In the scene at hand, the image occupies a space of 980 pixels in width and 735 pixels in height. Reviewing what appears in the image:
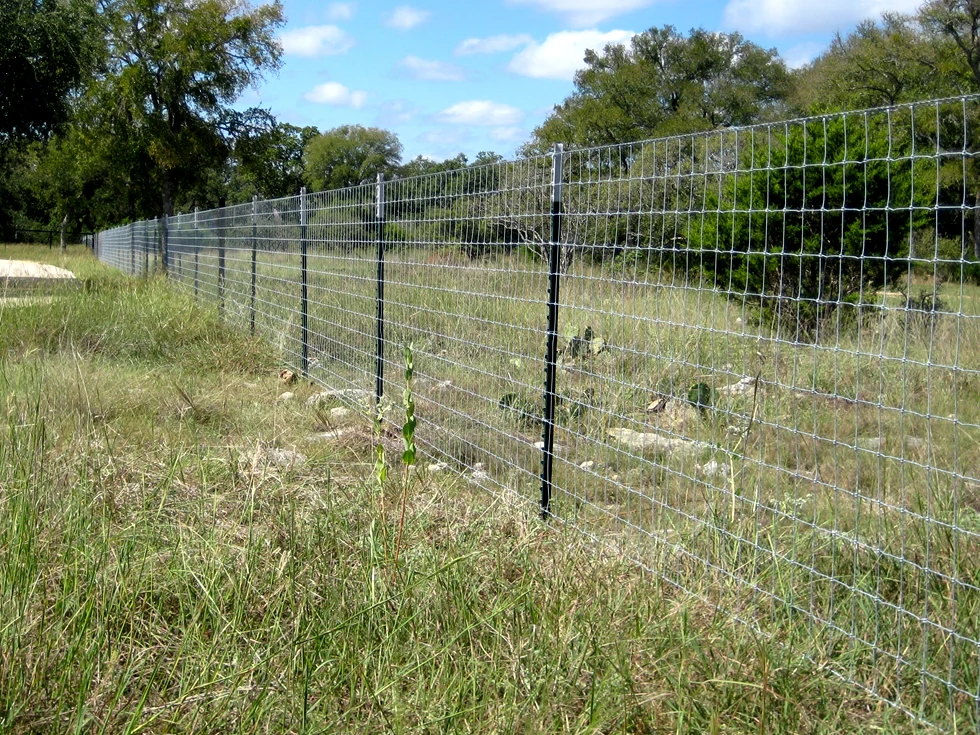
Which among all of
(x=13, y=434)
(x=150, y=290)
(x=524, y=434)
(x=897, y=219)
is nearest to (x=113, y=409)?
(x=13, y=434)

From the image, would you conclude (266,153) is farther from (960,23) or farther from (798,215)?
(798,215)

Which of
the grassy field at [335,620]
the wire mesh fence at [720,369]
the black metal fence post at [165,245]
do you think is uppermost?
the black metal fence post at [165,245]

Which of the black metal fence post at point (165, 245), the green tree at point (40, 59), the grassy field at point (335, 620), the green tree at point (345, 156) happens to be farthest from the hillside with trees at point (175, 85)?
the green tree at point (345, 156)

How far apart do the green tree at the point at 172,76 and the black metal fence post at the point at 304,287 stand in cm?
2120

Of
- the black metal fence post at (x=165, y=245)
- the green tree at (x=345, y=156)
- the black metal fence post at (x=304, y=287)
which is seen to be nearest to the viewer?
the black metal fence post at (x=304, y=287)

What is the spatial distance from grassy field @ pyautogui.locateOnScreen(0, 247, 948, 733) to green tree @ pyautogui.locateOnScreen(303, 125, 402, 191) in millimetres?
78715

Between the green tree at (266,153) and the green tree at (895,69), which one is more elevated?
the green tree at (895,69)

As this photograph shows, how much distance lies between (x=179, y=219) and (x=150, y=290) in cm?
292

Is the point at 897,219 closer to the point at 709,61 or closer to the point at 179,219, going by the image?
the point at 179,219

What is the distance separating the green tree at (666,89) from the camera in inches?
2080

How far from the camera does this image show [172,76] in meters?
28.0

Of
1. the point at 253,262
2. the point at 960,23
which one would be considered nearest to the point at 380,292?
the point at 253,262

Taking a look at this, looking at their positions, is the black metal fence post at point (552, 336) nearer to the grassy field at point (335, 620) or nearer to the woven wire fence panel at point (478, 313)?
the woven wire fence panel at point (478, 313)

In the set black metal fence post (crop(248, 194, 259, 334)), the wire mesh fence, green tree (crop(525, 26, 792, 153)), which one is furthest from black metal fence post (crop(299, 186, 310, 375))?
green tree (crop(525, 26, 792, 153))
